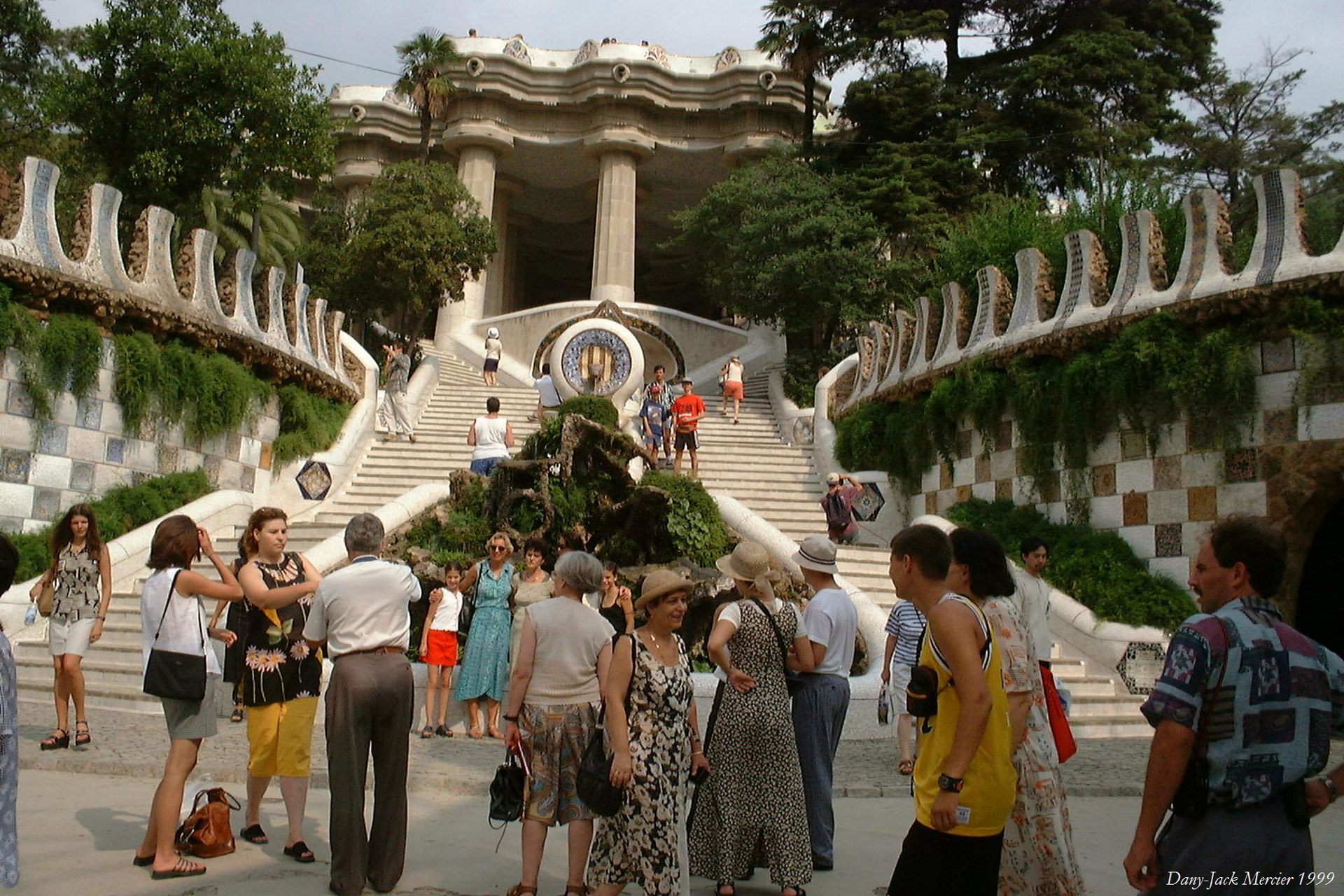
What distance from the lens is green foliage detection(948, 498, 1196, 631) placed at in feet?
37.2

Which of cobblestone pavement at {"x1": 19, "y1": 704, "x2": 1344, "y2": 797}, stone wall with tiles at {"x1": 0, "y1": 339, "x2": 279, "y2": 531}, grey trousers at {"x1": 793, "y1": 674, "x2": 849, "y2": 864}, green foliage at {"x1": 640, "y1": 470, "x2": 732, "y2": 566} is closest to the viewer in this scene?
grey trousers at {"x1": 793, "y1": 674, "x2": 849, "y2": 864}

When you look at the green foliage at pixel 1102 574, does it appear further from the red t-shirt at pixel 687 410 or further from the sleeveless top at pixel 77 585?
the sleeveless top at pixel 77 585

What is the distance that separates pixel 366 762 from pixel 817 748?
2.06m

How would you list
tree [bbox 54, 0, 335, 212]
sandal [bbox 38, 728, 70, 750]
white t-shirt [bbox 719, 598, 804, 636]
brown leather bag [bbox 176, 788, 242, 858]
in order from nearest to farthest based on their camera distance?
white t-shirt [bbox 719, 598, 804, 636] → brown leather bag [bbox 176, 788, 242, 858] → sandal [bbox 38, 728, 70, 750] → tree [bbox 54, 0, 335, 212]

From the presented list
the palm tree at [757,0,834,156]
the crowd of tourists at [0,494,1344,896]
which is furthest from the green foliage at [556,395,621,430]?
the palm tree at [757,0,834,156]

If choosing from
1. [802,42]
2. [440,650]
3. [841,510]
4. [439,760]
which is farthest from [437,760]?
[802,42]

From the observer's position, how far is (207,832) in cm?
491

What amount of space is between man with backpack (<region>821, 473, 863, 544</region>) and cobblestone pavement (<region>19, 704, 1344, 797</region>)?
14.7ft

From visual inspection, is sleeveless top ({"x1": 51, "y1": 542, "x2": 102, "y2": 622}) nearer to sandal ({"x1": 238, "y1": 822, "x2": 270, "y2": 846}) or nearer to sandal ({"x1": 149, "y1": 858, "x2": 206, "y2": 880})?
sandal ({"x1": 238, "y1": 822, "x2": 270, "y2": 846})

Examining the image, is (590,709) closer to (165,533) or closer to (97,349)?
(165,533)

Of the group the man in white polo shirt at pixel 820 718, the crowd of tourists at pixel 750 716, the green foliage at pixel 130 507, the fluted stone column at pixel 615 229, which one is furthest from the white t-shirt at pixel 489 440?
the fluted stone column at pixel 615 229

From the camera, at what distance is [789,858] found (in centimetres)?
461

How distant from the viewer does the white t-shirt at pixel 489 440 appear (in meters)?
13.2

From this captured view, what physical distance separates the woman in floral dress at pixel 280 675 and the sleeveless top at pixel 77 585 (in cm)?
305
